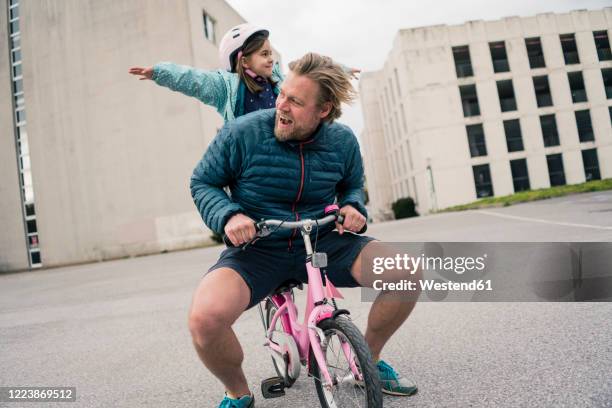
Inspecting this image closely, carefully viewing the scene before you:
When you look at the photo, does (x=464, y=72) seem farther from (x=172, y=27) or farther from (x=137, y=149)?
(x=137, y=149)

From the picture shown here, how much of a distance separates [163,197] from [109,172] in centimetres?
444

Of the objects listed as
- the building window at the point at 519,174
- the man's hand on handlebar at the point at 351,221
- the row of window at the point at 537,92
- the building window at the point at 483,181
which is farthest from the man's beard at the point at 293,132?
the row of window at the point at 537,92

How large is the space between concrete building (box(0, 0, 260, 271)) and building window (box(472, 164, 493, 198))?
18804 mm

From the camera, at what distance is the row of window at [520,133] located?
107ft

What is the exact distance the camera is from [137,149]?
27.5 metres

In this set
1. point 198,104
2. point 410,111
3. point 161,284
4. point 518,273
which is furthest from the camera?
point 410,111

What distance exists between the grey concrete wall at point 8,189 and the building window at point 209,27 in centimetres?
1564

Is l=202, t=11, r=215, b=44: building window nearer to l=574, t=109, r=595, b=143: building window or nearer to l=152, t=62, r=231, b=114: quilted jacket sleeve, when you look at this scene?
l=574, t=109, r=595, b=143: building window

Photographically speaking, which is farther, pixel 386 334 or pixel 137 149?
pixel 137 149

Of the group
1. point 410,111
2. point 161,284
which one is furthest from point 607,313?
point 410,111

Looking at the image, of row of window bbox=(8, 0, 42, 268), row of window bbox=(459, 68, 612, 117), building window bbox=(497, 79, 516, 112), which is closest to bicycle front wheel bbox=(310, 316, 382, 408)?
row of window bbox=(459, 68, 612, 117)

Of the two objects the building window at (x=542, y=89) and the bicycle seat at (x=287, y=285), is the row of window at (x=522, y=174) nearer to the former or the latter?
the building window at (x=542, y=89)

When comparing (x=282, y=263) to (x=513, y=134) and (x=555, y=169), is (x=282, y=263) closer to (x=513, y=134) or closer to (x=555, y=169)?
(x=513, y=134)

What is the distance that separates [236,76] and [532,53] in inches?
1478
